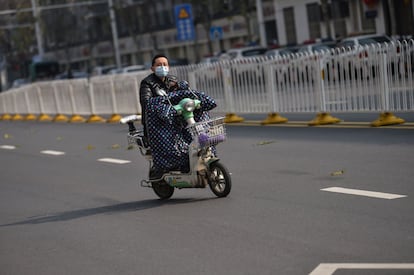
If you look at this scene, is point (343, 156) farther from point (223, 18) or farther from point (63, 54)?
point (63, 54)

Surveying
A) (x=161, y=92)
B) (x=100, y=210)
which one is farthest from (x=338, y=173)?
(x=100, y=210)

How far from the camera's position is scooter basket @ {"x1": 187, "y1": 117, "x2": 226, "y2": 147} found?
1013cm

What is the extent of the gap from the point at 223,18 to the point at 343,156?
57.7 metres

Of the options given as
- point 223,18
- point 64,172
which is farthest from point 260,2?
point 64,172

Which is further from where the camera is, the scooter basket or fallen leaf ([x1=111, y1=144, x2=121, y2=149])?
fallen leaf ([x1=111, y1=144, x2=121, y2=149])

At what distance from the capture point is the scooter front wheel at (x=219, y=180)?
10354 millimetres

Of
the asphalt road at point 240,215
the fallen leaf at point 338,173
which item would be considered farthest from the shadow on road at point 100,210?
the fallen leaf at point 338,173

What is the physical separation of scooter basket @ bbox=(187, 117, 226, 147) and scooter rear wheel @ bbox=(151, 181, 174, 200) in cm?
117

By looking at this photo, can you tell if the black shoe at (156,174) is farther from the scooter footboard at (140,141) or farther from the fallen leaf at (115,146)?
the fallen leaf at (115,146)

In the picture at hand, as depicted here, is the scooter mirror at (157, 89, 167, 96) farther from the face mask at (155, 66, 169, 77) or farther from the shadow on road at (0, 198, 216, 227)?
the shadow on road at (0, 198, 216, 227)

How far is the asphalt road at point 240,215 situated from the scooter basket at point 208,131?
2.19 ft

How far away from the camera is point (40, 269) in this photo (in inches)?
310

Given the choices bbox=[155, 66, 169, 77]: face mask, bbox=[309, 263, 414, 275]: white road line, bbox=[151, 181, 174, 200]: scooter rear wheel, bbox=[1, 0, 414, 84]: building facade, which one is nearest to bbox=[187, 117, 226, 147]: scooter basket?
bbox=[155, 66, 169, 77]: face mask

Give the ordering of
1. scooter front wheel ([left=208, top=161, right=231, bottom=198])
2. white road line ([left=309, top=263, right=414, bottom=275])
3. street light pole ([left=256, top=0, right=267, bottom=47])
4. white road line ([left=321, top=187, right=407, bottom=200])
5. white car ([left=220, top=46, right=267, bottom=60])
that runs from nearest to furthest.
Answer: white road line ([left=309, top=263, right=414, bottom=275]) → white road line ([left=321, top=187, right=407, bottom=200]) → scooter front wheel ([left=208, top=161, right=231, bottom=198]) → white car ([left=220, top=46, right=267, bottom=60]) → street light pole ([left=256, top=0, right=267, bottom=47])
